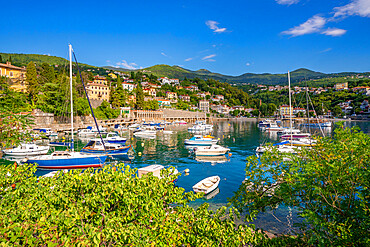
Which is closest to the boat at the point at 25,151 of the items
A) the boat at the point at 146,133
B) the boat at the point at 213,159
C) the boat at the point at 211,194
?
the boat at the point at 213,159

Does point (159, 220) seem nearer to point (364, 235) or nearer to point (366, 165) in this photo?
point (364, 235)

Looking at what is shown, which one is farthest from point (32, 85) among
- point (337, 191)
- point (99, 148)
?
point (337, 191)

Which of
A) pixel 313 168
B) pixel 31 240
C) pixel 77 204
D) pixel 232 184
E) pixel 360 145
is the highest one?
pixel 360 145

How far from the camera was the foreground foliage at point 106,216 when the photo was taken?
11.4ft

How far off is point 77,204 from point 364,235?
4.89 meters

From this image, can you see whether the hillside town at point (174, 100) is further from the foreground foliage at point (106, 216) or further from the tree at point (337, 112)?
the foreground foliage at point (106, 216)

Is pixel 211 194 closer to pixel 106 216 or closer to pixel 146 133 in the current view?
pixel 106 216

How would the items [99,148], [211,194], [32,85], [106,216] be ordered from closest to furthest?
1. [106,216]
2. [211,194]
3. [99,148]
4. [32,85]

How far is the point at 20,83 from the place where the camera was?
6144 cm

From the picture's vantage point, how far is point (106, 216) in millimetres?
3812

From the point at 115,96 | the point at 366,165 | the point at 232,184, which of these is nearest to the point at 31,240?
the point at 366,165

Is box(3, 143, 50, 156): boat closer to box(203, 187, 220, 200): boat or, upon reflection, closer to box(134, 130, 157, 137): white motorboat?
box(203, 187, 220, 200): boat

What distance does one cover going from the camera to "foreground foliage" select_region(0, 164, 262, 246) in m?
3.46

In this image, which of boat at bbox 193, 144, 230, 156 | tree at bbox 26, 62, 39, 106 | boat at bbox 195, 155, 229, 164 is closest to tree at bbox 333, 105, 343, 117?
boat at bbox 193, 144, 230, 156
